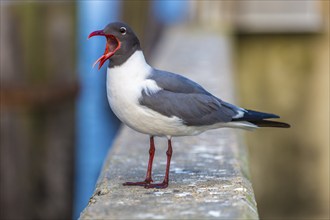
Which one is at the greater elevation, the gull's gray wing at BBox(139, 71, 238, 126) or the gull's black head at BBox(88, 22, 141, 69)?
the gull's black head at BBox(88, 22, 141, 69)

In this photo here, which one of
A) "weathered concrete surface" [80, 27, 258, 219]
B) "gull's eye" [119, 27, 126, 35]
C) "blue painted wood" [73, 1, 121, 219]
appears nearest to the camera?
"weathered concrete surface" [80, 27, 258, 219]

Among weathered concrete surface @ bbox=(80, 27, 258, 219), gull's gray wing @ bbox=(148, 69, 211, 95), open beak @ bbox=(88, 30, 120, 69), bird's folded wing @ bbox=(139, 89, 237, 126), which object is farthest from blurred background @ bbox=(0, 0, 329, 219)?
open beak @ bbox=(88, 30, 120, 69)

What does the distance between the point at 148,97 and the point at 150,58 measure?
7.11m

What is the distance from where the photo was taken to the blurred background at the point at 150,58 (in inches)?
340

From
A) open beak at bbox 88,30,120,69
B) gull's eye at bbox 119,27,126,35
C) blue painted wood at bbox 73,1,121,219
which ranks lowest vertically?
blue painted wood at bbox 73,1,121,219

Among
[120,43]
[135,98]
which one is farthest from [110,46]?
[135,98]

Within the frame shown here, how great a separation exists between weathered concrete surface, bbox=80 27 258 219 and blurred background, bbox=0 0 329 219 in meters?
2.05

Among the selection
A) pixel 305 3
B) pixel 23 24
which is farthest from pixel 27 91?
pixel 305 3

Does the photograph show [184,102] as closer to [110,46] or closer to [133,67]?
[133,67]

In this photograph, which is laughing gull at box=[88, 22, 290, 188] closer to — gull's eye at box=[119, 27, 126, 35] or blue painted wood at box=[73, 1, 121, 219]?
gull's eye at box=[119, 27, 126, 35]

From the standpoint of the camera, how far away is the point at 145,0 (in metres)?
11.4

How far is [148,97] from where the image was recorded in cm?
411

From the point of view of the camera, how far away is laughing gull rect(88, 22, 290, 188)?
411 cm

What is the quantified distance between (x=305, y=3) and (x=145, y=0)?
3021 millimetres
